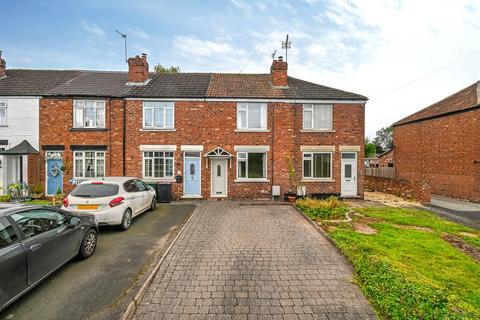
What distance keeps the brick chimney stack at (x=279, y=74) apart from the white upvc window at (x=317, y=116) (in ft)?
7.30

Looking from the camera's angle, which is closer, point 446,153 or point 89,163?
point 89,163

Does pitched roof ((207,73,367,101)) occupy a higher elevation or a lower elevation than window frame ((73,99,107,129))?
higher

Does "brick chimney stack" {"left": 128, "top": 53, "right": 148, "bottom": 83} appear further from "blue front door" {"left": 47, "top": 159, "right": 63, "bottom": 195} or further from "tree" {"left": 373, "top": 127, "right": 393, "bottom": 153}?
"tree" {"left": 373, "top": 127, "right": 393, "bottom": 153}

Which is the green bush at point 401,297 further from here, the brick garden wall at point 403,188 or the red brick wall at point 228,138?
the brick garden wall at point 403,188

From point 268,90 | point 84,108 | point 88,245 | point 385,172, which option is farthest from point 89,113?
point 385,172

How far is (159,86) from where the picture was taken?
13461mm

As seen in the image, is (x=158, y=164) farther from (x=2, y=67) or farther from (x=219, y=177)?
(x=2, y=67)

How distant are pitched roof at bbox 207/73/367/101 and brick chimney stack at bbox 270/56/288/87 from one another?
1.22ft

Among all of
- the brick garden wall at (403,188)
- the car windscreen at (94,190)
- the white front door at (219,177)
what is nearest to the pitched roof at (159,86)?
the white front door at (219,177)

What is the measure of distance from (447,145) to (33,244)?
21327 millimetres

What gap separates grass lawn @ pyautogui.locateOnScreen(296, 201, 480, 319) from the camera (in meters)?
3.53

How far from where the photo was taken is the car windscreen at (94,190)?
272 inches

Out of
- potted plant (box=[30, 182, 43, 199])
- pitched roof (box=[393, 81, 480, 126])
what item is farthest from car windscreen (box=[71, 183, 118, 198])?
pitched roof (box=[393, 81, 480, 126])

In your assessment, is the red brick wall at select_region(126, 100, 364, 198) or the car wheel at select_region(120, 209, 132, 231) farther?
the red brick wall at select_region(126, 100, 364, 198)
